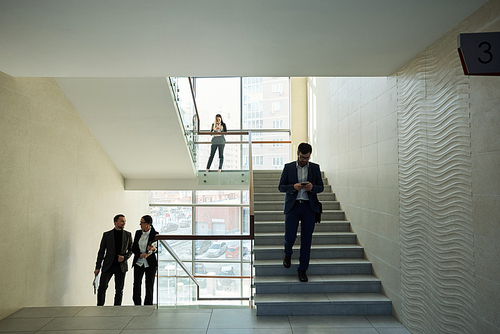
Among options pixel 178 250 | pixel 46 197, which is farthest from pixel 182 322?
pixel 46 197

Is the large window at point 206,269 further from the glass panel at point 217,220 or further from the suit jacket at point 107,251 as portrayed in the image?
the glass panel at point 217,220

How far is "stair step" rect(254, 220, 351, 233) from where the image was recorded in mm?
5484

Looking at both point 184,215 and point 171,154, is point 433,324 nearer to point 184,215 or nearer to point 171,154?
point 171,154

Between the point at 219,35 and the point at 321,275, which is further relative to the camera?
the point at 321,275

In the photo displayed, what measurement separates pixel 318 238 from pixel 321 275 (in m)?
0.77

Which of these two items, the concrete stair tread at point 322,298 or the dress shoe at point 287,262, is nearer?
the concrete stair tread at point 322,298

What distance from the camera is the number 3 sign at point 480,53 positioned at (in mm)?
1557

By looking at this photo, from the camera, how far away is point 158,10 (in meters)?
2.55

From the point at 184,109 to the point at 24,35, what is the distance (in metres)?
3.38

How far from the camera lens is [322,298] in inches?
159

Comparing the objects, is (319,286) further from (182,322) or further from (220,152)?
(220,152)

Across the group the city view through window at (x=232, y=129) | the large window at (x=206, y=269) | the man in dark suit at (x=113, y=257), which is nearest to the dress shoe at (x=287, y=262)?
the large window at (x=206, y=269)

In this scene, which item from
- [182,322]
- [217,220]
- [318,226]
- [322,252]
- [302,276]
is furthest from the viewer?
[217,220]

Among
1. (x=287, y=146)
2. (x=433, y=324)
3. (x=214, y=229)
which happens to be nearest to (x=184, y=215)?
(x=214, y=229)
